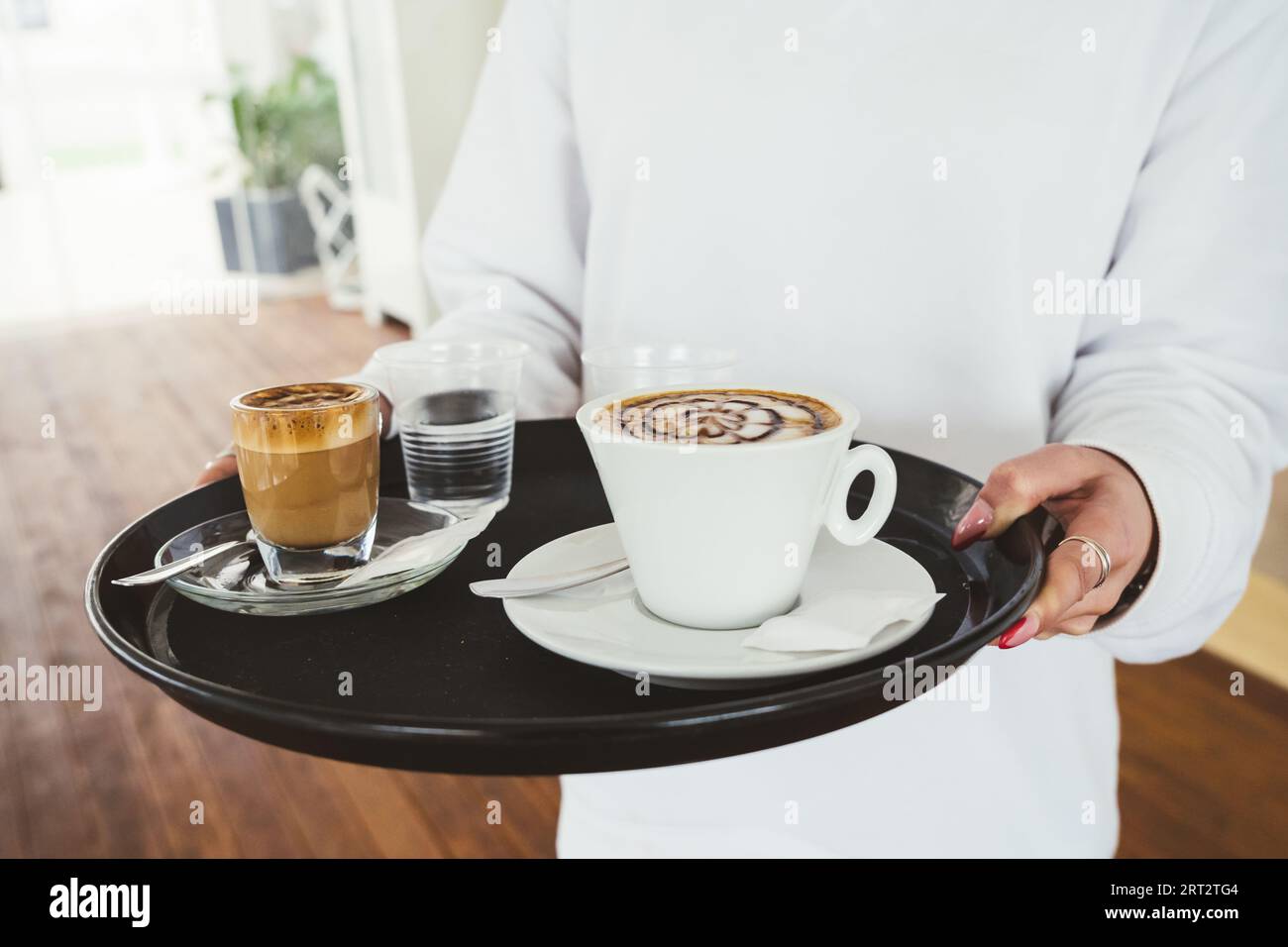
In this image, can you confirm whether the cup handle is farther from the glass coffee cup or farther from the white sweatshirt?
the glass coffee cup

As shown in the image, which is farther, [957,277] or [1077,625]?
[957,277]

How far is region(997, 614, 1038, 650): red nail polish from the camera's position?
0.54 metres

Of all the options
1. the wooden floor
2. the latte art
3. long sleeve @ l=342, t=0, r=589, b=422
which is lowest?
the wooden floor

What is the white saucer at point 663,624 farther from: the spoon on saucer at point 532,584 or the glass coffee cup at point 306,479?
the glass coffee cup at point 306,479

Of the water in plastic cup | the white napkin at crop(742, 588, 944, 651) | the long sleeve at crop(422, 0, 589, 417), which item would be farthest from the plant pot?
the white napkin at crop(742, 588, 944, 651)

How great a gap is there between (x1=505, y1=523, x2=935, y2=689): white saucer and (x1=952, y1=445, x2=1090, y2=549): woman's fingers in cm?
5

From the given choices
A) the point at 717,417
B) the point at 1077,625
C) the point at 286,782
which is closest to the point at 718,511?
the point at 717,417

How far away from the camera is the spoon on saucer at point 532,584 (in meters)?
0.56

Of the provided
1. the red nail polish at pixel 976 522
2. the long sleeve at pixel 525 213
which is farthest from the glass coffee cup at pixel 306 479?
the red nail polish at pixel 976 522

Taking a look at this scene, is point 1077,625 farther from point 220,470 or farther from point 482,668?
point 220,470

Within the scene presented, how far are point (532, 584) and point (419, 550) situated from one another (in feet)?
0.37

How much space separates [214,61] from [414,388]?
6.40 m

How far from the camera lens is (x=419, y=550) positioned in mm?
638
